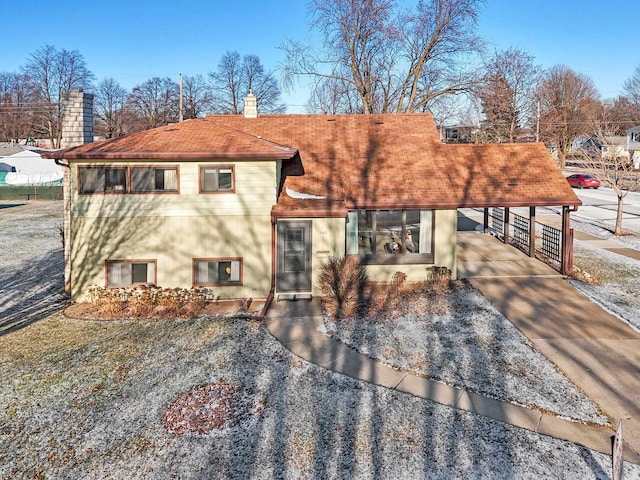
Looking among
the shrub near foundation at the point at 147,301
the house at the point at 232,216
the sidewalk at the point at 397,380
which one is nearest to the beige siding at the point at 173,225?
the house at the point at 232,216

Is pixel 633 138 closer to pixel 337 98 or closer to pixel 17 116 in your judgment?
pixel 337 98

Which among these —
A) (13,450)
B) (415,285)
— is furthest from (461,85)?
(13,450)

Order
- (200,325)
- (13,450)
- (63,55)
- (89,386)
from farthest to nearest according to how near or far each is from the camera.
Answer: (63,55), (200,325), (89,386), (13,450)

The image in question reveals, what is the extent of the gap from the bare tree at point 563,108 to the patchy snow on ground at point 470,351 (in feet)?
139

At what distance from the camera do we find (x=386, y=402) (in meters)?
6.96

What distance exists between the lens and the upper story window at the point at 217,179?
38.3 ft

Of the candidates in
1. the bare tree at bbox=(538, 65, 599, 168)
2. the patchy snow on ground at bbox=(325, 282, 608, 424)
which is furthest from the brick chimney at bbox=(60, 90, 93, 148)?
the bare tree at bbox=(538, 65, 599, 168)

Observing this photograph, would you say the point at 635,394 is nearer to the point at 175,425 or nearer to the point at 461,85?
the point at 175,425

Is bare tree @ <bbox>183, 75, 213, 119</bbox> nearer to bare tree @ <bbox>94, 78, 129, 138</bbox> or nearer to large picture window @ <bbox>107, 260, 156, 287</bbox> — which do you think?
bare tree @ <bbox>94, 78, 129, 138</bbox>

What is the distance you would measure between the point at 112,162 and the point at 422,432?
31.4 ft

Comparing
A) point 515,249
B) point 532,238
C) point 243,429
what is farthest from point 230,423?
point 515,249

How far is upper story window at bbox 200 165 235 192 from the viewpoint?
11.7 metres

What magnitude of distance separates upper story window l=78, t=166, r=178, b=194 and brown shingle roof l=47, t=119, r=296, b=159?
0.49 metres

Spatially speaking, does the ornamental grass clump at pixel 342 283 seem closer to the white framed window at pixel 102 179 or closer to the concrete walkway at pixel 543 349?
the concrete walkway at pixel 543 349
